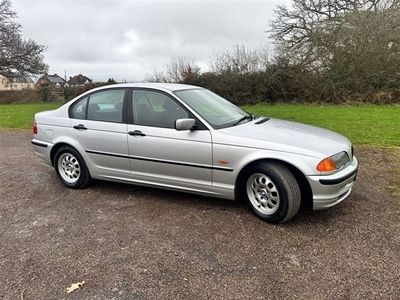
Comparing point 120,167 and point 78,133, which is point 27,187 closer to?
point 78,133

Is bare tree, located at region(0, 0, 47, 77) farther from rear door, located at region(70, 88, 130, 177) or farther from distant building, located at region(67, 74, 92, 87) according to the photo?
rear door, located at region(70, 88, 130, 177)

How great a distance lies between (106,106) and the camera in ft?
16.4

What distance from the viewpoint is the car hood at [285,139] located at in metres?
3.81

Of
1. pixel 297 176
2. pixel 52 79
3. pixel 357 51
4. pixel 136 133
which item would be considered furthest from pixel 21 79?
pixel 52 79

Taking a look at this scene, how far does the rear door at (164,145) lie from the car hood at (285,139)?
33cm

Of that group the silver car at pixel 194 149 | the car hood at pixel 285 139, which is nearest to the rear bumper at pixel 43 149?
the silver car at pixel 194 149

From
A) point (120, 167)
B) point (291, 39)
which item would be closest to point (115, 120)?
point (120, 167)

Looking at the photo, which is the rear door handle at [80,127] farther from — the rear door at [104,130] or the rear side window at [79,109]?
the rear side window at [79,109]

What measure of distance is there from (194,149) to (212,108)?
789mm

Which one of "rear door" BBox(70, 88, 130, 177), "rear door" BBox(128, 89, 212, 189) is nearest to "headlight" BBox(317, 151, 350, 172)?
"rear door" BBox(128, 89, 212, 189)

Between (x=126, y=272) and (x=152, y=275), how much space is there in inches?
9.5

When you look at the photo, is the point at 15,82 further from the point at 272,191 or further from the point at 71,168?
the point at 272,191

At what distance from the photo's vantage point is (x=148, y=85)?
16.1 feet

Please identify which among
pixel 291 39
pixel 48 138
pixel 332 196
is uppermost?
pixel 291 39
